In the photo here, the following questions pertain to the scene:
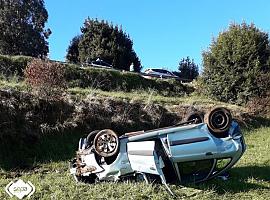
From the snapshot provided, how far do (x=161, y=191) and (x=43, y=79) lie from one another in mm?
6416

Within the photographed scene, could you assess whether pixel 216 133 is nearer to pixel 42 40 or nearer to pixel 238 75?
pixel 238 75

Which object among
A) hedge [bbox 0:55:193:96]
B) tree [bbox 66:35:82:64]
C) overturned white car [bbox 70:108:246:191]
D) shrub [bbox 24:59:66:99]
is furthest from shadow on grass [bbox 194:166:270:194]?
tree [bbox 66:35:82:64]

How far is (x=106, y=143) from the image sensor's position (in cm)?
687

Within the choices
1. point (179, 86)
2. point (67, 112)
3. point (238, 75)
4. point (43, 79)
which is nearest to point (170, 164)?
point (67, 112)

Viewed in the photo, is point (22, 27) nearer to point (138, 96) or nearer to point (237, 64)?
point (237, 64)

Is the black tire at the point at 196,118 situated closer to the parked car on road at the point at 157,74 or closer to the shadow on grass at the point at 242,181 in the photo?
the shadow on grass at the point at 242,181

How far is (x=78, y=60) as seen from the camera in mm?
42844

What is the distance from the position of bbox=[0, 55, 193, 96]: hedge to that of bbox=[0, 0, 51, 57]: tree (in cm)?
2299

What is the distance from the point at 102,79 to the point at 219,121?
36.7 ft

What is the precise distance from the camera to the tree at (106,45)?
3997cm

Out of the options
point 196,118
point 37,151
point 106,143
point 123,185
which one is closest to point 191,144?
point 196,118

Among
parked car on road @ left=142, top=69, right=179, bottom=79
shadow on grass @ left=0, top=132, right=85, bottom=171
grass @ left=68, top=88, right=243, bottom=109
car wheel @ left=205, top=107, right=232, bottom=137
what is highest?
parked car on road @ left=142, top=69, right=179, bottom=79

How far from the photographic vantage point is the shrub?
11188 mm

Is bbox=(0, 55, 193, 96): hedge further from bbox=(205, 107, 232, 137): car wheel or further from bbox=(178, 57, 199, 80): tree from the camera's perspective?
bbox=(178, 57, 199, 80): tree
